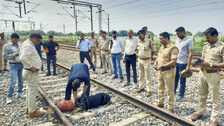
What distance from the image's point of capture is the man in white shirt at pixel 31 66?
3647mm

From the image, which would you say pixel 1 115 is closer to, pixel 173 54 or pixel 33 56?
pixel 33 56

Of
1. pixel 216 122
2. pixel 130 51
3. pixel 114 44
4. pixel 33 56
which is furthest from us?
pixel 114 44

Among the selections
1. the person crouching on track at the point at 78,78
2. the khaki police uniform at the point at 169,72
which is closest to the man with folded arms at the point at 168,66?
the khaki police uniform at the point at 169,72

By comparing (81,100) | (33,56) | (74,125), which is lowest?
(74,125)

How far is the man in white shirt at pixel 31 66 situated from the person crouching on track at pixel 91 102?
2.98 feet

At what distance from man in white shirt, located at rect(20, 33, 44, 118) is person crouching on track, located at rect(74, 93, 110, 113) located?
908mm

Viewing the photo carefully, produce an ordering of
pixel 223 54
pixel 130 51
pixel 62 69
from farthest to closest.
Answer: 1. pixel 62 69
2. pixel 130 51
3. pixel 223 54

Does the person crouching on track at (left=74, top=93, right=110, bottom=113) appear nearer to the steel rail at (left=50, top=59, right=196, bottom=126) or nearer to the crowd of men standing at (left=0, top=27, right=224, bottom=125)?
the steel rail at (left=50, top=59, right=196, bottom=126)

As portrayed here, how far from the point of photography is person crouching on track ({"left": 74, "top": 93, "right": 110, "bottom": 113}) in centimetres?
418

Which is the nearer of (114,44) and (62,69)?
(114,44)

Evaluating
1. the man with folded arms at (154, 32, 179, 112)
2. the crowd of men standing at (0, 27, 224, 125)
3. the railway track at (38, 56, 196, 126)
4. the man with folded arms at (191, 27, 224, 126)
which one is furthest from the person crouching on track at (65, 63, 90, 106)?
the man with folded arms at (191, 27, 224, 126)

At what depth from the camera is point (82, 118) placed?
12.5ft

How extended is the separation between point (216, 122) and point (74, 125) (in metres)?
2.86

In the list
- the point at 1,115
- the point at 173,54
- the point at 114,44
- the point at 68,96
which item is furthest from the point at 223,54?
the point at 1,115
